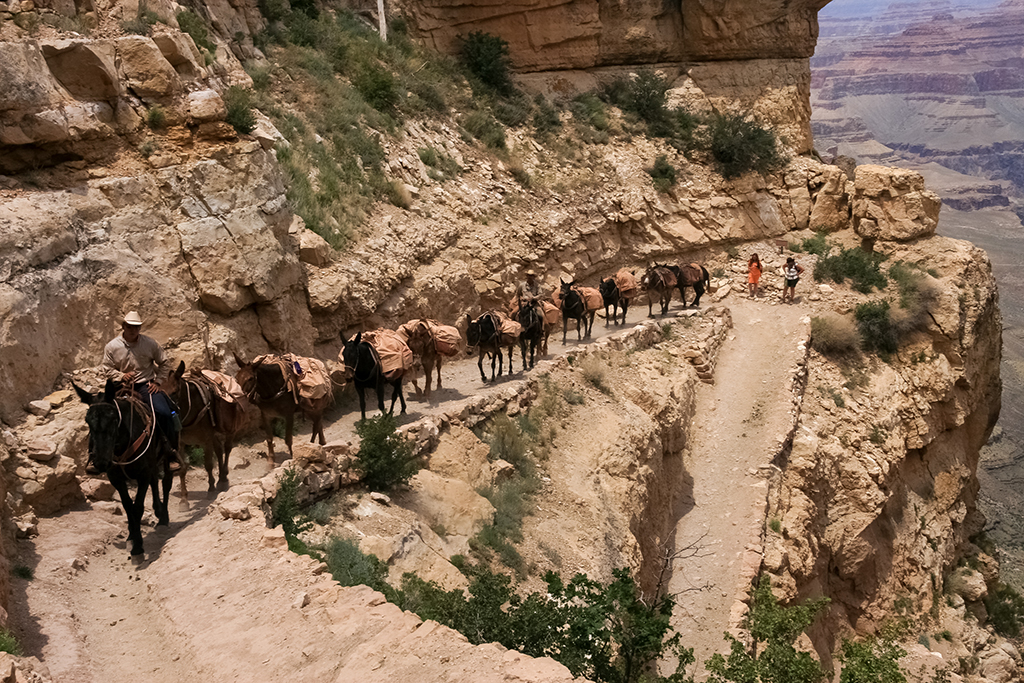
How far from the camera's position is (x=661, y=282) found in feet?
71.8

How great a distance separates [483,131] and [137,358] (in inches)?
641

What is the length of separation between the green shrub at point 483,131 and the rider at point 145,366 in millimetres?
15734

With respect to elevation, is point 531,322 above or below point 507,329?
below

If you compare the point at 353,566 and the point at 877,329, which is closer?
the point at 353,566

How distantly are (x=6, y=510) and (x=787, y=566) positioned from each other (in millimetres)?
12153

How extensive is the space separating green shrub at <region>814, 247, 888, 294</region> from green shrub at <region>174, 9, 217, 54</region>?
17759mm

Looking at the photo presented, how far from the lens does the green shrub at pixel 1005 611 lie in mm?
21766

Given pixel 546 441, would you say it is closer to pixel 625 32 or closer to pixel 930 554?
pixel 930 554

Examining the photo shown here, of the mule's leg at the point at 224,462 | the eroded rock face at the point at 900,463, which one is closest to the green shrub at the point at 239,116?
the mule's leg at the point at 224,462

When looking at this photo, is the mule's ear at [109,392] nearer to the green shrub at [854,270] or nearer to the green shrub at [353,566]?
the green shrub at [353,566]

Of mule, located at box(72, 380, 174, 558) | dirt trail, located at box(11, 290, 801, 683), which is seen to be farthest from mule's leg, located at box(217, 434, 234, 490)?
mule, located at box(72, 380, 174, 558)

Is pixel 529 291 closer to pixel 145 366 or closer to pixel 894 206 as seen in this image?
pixel 145 366

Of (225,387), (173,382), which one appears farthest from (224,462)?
(173,382)

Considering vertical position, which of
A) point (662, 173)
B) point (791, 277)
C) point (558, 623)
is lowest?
point (558, 623)
